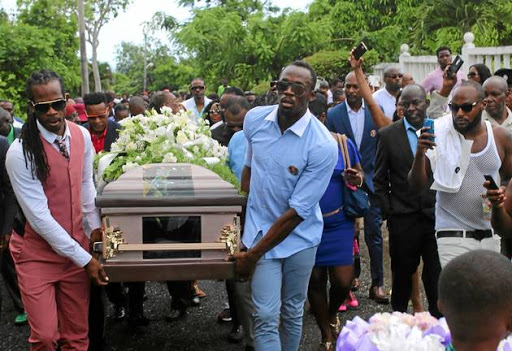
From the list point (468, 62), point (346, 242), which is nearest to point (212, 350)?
point (346, 242)

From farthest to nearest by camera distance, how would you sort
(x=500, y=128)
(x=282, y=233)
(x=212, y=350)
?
1. (x=212, y=350)
2. (x=500, y=128)
3. (x=282, y=233)

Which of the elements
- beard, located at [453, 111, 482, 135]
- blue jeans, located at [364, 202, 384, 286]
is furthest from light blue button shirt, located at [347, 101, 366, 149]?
beard, located at [453, 111, 482, 135]

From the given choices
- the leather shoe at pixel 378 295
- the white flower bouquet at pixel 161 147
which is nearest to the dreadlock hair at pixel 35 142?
the white flower bouquet at pixel 161 147

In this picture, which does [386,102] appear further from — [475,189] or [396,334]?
[396,334]

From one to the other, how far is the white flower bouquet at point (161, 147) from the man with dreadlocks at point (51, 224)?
0.60 metres

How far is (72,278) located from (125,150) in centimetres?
128

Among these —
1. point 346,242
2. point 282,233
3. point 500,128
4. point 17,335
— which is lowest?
point 17,335

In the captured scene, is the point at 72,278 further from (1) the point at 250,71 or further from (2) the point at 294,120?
(1) the point at 250,71

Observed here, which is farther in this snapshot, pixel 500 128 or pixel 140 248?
pixel 500 128

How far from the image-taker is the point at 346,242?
659 centimetres

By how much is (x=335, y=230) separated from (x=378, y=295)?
1883mm

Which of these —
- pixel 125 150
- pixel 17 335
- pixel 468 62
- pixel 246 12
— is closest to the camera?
pixel 125 150

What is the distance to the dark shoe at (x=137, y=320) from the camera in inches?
290

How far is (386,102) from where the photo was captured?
10086 millimetres
